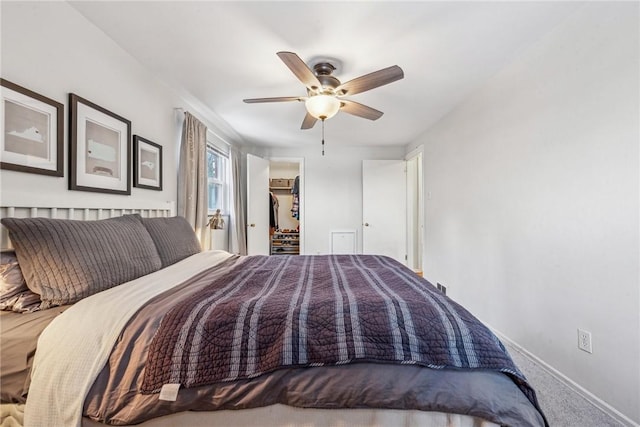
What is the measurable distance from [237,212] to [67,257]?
3.10 m

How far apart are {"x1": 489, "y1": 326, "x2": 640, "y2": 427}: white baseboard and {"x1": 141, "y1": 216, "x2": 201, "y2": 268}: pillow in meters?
2.64

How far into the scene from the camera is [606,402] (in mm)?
1479

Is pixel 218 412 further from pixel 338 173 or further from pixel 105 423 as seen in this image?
pixel 338 173

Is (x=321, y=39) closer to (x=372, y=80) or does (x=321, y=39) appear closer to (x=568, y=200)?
(x=372, y=80)

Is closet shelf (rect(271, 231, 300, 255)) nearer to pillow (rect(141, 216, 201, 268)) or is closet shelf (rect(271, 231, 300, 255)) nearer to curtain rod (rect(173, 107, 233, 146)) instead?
curtain rod (rect(173, 107, 233, 146))

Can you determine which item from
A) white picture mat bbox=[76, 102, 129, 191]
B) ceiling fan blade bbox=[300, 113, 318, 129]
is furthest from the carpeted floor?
white picture mat bbox=[76, 102, 129, 191]

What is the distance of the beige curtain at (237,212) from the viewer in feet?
13.5

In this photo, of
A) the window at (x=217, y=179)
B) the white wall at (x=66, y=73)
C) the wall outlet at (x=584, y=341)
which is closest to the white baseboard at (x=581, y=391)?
the wall outlet at (x=584, y=341)

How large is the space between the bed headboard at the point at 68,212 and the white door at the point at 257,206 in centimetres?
191

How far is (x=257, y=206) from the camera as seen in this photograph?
4402mm

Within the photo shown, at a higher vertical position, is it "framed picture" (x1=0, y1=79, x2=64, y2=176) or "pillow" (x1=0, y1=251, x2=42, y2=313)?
"framed picture" (x1=0, y1=79, x2=64, y2=176)

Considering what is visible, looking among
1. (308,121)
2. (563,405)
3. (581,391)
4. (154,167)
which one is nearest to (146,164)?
(154,167)

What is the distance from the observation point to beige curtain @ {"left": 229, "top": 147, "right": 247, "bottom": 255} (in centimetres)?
412

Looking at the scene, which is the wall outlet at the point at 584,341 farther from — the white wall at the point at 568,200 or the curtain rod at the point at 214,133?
the curtain rod at the point at 214,133
